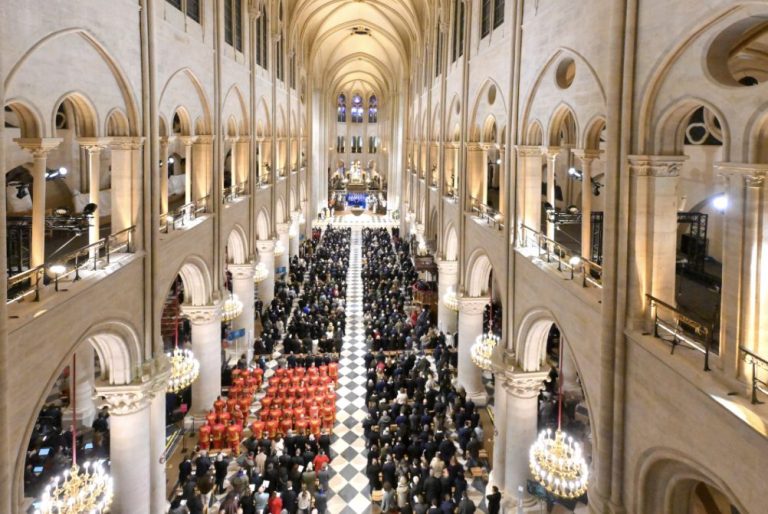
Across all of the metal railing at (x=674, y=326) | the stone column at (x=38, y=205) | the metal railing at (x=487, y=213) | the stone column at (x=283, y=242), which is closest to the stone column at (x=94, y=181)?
the stone column at (x=38, y=205)

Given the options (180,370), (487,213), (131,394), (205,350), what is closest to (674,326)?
(131,394)

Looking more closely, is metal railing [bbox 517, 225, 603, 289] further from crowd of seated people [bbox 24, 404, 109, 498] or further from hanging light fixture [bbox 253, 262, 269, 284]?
hanging light fixture [bbox 253, 262, 269, 284]

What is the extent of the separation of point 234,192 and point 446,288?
860 centimetres

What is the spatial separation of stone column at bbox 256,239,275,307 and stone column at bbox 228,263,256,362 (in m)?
3.62

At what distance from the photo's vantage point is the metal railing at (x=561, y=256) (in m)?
9.74


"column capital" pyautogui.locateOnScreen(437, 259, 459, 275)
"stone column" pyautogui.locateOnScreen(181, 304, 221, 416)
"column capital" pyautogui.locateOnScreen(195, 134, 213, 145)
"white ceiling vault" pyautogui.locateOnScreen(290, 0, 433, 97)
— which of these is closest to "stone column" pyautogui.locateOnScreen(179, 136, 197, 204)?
"column capital" pyautogui.locateOnScreen(195, 134, 213, 145)

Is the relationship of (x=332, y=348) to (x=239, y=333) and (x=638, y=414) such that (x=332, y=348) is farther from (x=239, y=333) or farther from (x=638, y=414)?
(x=638, y=414)

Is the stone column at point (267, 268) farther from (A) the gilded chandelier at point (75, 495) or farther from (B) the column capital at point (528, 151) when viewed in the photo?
(A) the gilded chandelier at point (75, 495)

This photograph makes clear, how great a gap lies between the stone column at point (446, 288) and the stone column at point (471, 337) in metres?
→ 1.97

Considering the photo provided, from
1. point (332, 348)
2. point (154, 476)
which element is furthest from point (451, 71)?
point (154, 476)

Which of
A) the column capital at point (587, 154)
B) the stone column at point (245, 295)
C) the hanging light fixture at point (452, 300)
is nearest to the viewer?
the column capital at point (587, 154)

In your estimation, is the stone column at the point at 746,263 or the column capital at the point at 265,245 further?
the column capital at the point at 265,245

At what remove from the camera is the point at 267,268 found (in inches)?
1056

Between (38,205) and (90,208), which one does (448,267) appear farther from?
(38,205)
